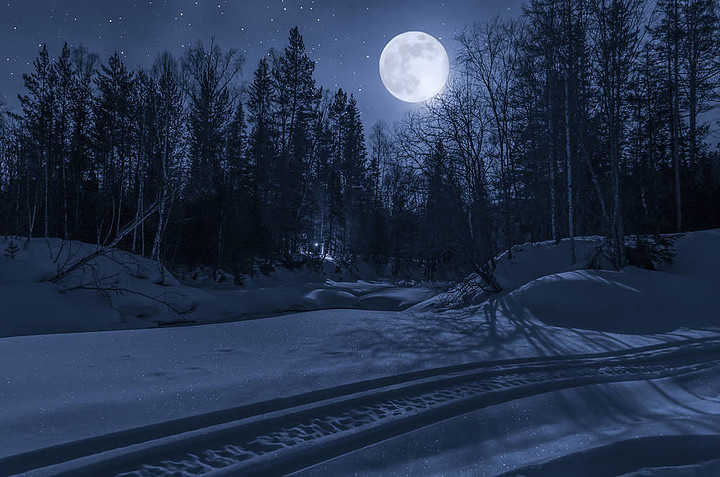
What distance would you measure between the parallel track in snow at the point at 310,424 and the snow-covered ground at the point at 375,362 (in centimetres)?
13

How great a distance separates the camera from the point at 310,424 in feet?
7.91

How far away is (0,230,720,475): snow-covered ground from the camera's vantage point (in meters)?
2.20

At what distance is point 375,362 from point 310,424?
1.43 m

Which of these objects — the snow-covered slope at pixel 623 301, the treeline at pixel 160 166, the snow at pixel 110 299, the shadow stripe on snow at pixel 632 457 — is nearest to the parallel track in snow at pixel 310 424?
the shadow stripe on snow at pixel 632 457

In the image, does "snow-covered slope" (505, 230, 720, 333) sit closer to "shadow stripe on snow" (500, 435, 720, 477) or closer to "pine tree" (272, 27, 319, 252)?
"shadow stripe on snow" (500, 435, 720, 477)

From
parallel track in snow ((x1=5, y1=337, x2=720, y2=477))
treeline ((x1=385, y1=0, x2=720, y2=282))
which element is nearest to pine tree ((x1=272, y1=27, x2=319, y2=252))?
treeline ((x1=385, y1=0, x2=720, y2=282))

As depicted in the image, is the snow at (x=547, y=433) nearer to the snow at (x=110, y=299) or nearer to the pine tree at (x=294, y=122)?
the snow at (x=110, y=299)

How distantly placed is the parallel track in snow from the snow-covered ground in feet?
0.43

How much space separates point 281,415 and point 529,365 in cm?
252

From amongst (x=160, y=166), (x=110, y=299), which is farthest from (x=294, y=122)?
(x=110, y=299)

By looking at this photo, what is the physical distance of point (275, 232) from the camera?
83.1 ft

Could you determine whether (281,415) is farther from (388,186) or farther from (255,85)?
(388,186)

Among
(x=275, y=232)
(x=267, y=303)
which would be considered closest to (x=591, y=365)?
(x=267, y=303)

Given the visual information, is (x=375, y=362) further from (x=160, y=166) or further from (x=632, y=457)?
(x=160, y=166)
